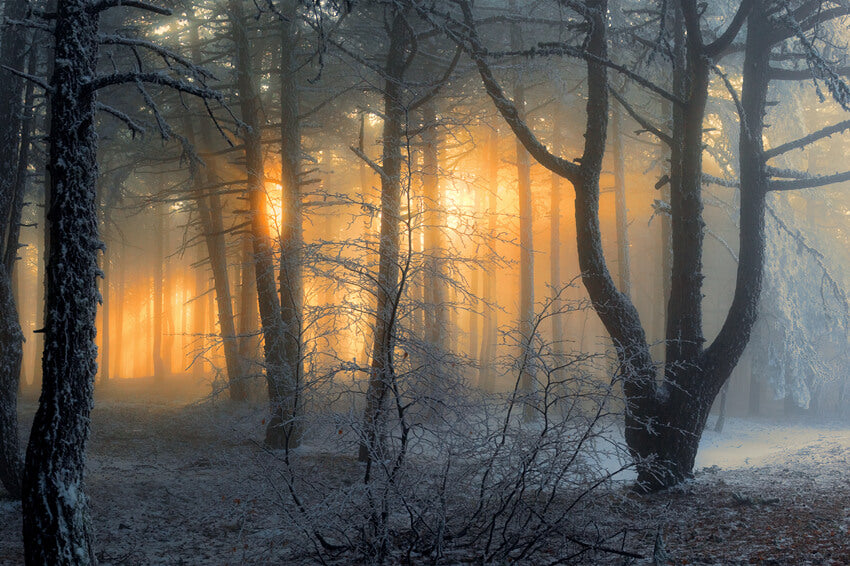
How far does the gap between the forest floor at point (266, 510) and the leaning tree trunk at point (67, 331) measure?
4.30 feet

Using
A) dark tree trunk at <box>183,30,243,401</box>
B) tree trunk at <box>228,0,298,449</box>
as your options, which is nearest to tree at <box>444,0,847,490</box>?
tree trunk at <box>228,0,298,449</box>

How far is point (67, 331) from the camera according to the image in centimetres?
520

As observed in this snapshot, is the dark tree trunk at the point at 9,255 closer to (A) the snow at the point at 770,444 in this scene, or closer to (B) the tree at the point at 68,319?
(B) the tree at the point at 68,319

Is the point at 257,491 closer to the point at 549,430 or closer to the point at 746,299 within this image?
the point at 549,430

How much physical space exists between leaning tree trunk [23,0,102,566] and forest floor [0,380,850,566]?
131 centimetres

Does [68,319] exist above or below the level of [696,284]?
below

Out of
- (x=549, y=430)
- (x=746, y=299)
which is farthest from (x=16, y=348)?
(x=746, y=299)

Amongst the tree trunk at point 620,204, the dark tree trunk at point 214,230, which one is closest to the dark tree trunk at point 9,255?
the dark tree trunk at point 214,230

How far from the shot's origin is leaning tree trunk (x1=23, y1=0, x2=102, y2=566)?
5.09 metres

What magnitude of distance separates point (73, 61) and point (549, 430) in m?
5.17

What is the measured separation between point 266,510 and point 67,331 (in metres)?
3.74

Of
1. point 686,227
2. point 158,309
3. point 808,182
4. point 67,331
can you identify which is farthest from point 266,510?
point 158,309

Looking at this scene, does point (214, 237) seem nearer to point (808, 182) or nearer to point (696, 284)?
point (696, 284)

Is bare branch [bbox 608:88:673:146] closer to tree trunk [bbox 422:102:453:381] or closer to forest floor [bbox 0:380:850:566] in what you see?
tree trunk [bbox 422:102:453:381]
